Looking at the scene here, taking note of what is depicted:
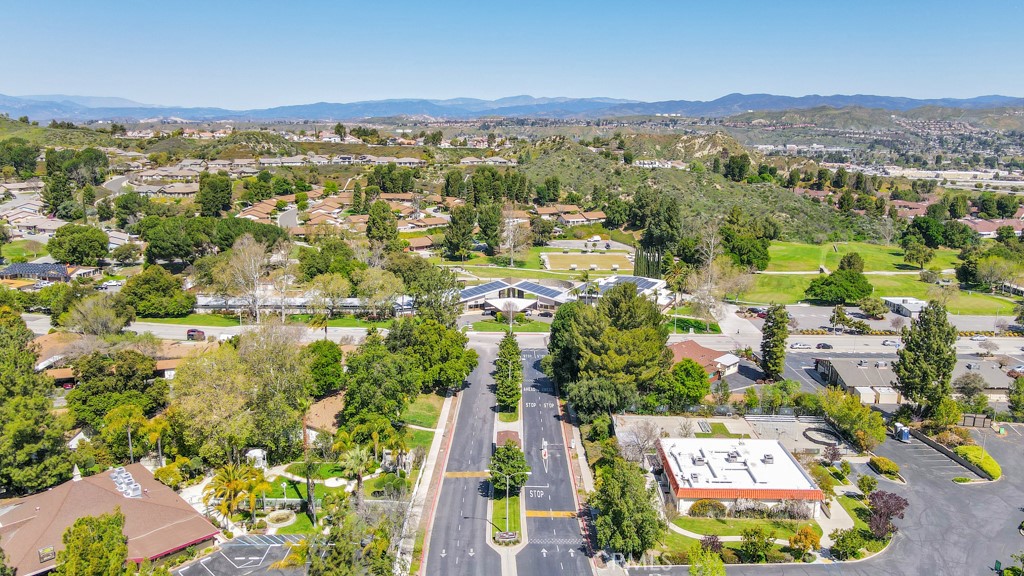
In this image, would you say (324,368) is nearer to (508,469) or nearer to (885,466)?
(508,469)

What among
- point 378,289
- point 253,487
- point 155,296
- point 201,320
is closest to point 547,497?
point 253,487

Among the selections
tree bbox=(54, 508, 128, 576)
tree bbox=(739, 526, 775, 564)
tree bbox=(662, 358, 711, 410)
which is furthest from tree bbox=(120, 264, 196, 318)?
tree bbox=(739, 526, 775, 564)

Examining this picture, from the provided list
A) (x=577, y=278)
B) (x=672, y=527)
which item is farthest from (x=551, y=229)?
(x=672, y=527)

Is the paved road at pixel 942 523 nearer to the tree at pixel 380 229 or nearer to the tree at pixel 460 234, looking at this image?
the tree at pixel 460 234

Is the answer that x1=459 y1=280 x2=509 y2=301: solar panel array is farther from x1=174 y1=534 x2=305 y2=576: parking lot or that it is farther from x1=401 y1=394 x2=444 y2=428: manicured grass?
x1=174 y1=534 x2=305 y2=576: parking lot

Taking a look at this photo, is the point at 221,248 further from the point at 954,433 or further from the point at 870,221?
the point at 870,221
